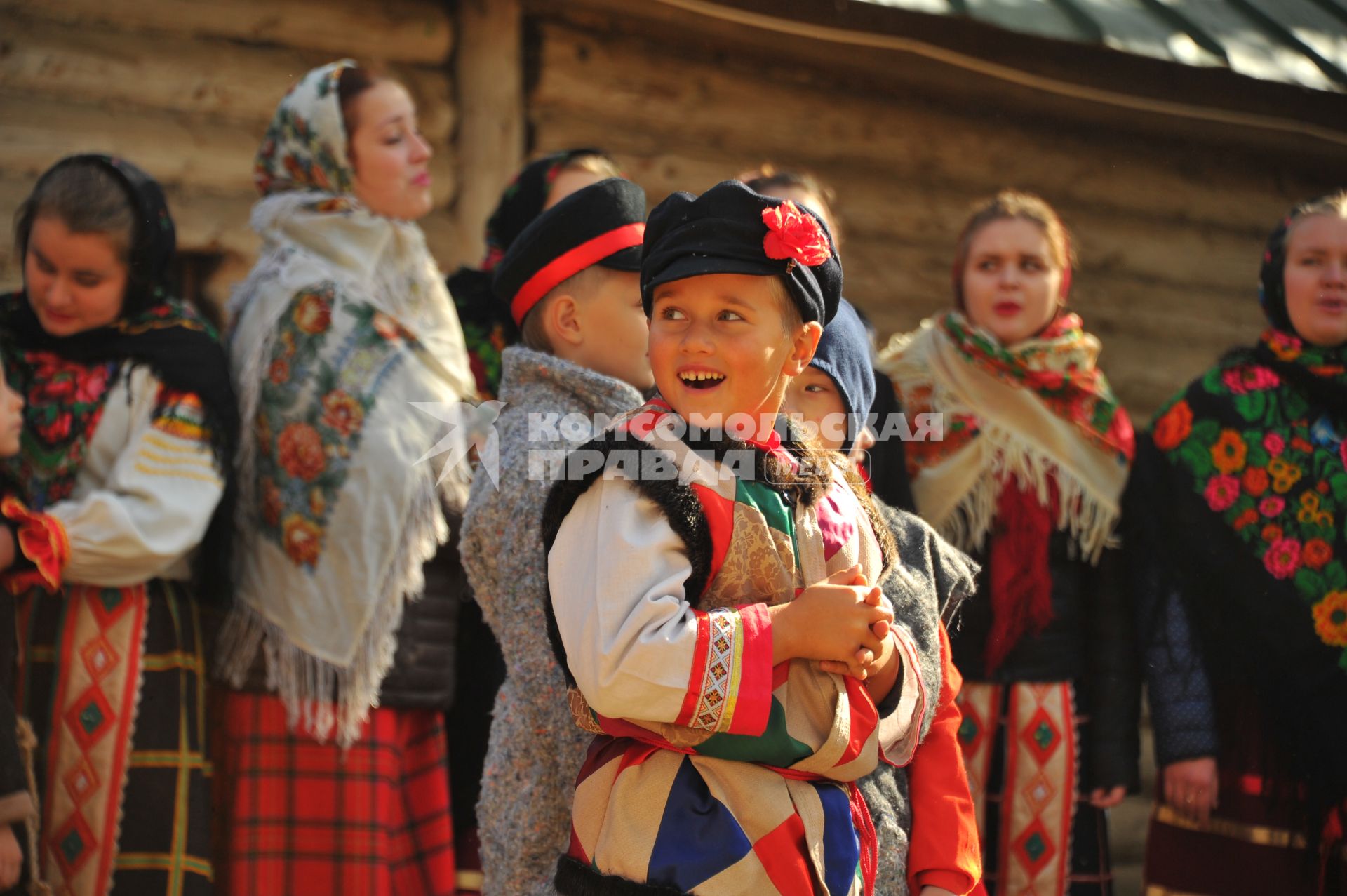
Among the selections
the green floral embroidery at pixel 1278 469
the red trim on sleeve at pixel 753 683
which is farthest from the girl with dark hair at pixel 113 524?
the green floral embroidery at pixel 1278 469

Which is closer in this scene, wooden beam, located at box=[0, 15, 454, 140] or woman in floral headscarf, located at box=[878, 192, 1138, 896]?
woman in floral headscarf, located at box=[878, 192, 1138, 896]

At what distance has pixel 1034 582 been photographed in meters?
3.42

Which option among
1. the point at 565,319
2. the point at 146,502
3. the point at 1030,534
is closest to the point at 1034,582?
the point at 1030,534

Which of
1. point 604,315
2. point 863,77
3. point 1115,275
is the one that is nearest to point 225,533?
point 604,315

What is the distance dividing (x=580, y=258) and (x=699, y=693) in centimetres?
98

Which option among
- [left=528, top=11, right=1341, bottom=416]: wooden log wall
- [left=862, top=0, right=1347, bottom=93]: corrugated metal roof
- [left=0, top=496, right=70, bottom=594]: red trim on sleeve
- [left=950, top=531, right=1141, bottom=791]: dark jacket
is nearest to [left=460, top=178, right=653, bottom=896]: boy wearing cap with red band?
[left=0, top=496, right=70, bottom=594]: red trim on sleeve

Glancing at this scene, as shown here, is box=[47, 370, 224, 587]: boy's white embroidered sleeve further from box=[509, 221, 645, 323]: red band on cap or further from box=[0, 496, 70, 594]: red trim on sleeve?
box=[509, 221, 645, 323]: red band on cap

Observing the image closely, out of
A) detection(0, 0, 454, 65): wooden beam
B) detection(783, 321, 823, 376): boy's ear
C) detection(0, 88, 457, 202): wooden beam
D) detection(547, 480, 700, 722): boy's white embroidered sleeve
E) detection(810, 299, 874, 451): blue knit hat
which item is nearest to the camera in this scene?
detection(547, 480, 700, 722): boy's white embroidered sleeve

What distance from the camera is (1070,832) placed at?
341 cm

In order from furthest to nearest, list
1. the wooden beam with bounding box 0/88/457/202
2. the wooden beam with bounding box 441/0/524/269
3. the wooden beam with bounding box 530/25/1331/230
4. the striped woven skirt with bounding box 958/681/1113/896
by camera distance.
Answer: the wooden beam with bounding box 530/25/1331/230
the wooden beam with bounding box 441/0/524/269
the wooden beam with bounding box 0/88/457/202
the striped woven skirt with bounding box 958/681/1113/896

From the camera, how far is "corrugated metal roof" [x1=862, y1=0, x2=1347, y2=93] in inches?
190

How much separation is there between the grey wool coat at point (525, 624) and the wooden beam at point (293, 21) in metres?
2.33

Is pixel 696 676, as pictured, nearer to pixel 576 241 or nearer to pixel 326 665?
pixel 576 241

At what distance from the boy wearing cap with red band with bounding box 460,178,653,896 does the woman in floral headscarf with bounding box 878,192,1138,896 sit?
1317 millimetres
